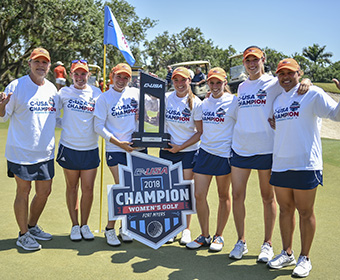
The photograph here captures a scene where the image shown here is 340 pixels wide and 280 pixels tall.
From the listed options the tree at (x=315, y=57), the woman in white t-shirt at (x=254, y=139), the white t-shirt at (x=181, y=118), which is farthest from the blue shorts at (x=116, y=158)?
the tree at (x=315, y=57)

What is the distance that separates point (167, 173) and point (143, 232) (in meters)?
0.67

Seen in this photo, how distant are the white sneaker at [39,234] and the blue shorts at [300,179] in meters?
2.60

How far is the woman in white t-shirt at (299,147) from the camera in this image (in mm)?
3361

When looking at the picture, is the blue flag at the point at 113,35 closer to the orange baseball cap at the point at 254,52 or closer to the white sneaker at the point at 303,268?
the orange baseball cap at the point at 254,52

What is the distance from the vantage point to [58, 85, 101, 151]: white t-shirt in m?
4.21

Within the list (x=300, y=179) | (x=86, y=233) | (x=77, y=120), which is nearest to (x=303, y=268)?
(x=300, y=179)

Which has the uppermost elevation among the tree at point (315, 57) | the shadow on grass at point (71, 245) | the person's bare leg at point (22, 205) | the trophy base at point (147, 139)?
the tree at point (315, 57)

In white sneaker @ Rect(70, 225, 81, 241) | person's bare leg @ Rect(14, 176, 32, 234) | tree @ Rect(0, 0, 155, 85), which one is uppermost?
tree @ Rect(0, 0, 155, 85)

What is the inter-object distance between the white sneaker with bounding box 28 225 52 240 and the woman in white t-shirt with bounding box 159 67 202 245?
139 centimetres

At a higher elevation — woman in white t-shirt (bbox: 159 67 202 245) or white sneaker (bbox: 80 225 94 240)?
woman in white t-shirt (bbox: 159 67 202 245)

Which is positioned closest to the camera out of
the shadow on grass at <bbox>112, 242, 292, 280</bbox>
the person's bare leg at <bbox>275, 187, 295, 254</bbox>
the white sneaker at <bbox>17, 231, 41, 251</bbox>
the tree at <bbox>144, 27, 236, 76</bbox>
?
the shadow on grass at <bbox>112, 242, 292, 280</bbox>

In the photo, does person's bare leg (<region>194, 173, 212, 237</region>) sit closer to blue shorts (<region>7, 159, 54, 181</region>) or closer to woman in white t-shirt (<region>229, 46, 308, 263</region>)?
woman in white t-shirt (<region>229, 46, 308, 263</region>)

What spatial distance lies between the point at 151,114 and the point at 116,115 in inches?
15.0

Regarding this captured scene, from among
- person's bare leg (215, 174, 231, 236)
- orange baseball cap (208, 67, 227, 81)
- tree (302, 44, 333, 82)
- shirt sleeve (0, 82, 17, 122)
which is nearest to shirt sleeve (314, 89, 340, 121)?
orange baseball cap (208, 67, 227, 81)
